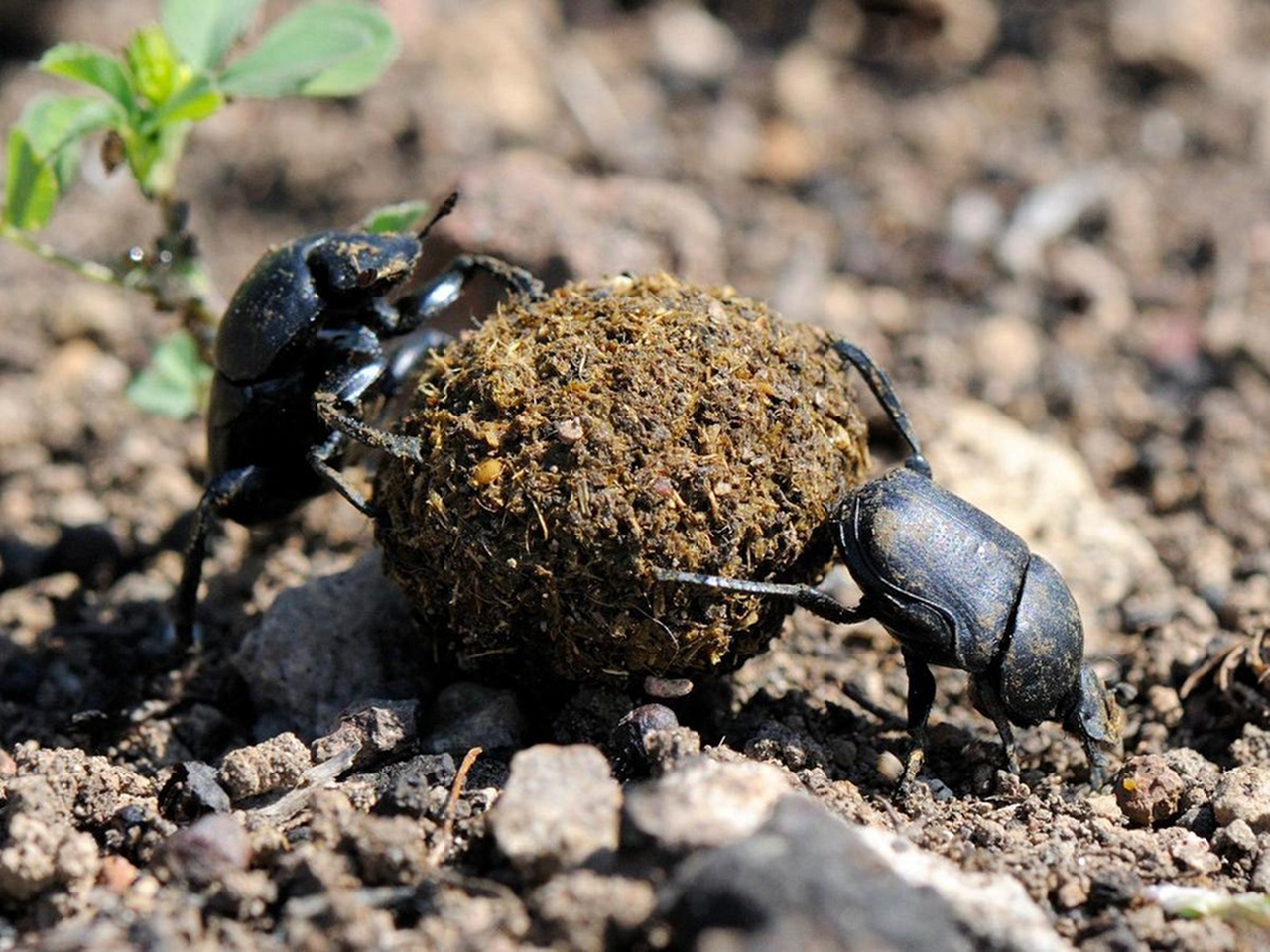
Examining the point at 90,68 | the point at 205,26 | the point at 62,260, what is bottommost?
the point at 62,260

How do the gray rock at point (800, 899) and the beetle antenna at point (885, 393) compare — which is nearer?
the gray rock at point (800, 899)

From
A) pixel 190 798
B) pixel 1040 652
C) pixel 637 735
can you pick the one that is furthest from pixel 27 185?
pixel 1040 652

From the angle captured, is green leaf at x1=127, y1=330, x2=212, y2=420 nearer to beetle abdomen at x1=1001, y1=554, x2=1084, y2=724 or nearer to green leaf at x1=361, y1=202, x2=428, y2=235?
green leaf at x1=361, y1=202, x2=428, y2=235

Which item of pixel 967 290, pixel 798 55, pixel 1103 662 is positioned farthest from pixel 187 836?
pixel 798 55

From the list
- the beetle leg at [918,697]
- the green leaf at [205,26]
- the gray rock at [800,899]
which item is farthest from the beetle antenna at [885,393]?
the green leaf at [205,26]

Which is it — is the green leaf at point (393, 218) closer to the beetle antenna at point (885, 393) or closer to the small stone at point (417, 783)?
the beetle antenna at point (885, 393)

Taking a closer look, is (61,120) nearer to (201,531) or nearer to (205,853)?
(201,531)

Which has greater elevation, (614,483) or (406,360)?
(614,483)
